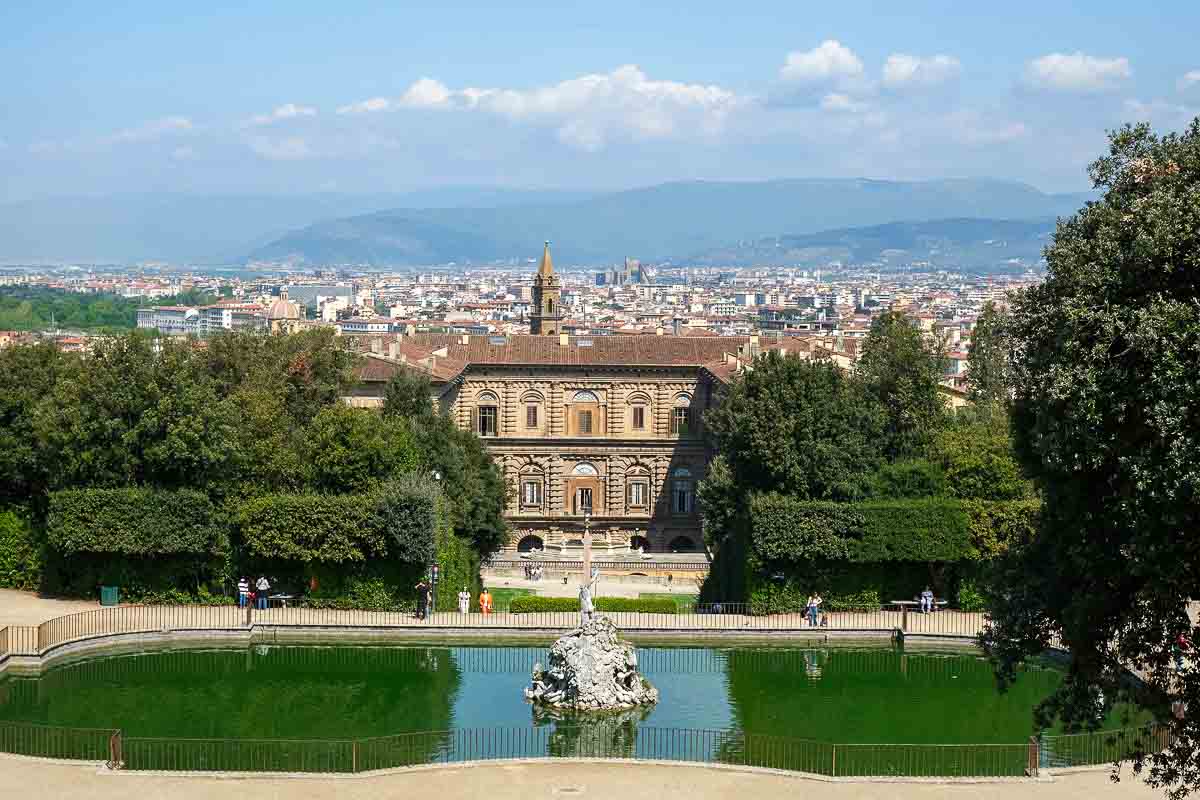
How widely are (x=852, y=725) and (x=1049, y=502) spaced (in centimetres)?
1112

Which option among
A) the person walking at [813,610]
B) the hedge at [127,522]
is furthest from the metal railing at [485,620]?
the hedge at [127,522]

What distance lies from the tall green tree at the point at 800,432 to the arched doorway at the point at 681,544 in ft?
83.8

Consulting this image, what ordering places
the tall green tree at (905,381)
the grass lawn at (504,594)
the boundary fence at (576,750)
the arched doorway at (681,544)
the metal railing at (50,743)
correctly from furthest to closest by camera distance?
the arched doorway at (681,544), the tall green tree at (905,381), the grass lawn at (504,594), the metal railing at (50,743), the boundary fence at (576,750)

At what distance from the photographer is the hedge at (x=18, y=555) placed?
149ft

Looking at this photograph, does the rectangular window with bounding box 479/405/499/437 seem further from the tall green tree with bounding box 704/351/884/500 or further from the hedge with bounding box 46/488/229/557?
the hedge with bounding box 46/488/229/557

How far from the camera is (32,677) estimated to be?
121ft

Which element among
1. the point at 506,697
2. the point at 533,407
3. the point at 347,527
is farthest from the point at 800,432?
the point at 533,407

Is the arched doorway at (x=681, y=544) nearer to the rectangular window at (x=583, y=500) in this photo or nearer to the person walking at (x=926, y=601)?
the rectangular window at (x=583, y=500)

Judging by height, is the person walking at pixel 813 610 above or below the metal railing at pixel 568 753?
above

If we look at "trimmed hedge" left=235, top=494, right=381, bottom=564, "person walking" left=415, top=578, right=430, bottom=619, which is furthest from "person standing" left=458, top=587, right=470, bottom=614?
"trimmed hedge" left=235, top=494, right=381, bottom=564

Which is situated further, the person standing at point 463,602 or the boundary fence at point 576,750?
the person standing at point 463,602

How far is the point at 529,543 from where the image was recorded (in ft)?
255

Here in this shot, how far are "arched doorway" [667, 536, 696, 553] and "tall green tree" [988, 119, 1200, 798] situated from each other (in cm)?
5233

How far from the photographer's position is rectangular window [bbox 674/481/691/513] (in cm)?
7706
